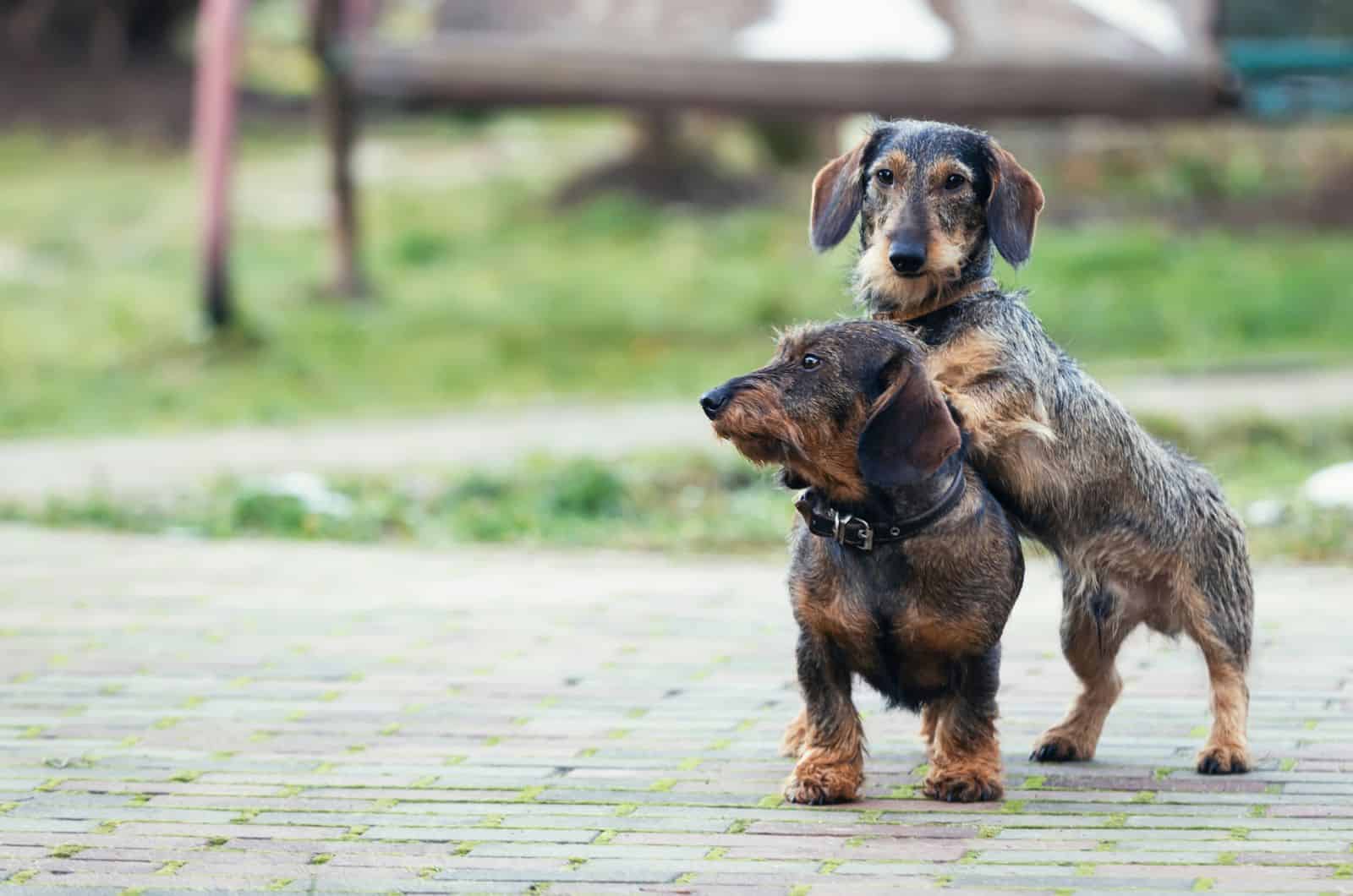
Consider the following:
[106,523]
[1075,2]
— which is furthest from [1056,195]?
[106,523]

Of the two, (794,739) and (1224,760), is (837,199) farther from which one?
(1224,760)

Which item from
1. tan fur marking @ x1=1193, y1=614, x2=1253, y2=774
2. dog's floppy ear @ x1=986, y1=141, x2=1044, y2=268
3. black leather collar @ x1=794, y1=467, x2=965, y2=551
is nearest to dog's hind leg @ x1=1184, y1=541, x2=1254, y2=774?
tan fur marking @ x1=1193, y1=614, x2=1253, y2=774

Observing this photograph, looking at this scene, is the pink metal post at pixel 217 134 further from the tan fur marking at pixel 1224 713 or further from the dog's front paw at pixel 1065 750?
the tan fur marking at pixel 1224 713

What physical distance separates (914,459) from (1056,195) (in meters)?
18.5

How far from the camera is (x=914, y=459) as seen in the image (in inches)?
186

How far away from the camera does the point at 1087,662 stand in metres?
5.49

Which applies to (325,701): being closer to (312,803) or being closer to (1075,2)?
(312,803)

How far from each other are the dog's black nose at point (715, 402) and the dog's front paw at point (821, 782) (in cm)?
90

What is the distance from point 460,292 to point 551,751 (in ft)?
46.0

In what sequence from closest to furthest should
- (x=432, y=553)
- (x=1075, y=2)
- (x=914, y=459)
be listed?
(x=914, y=459) → (x=432, y=553) → (x=1075, y=2)

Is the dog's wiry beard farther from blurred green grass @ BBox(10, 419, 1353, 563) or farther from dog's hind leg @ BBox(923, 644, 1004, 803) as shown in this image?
blurred green grass @ BBox(10, 419, 1353, 563)

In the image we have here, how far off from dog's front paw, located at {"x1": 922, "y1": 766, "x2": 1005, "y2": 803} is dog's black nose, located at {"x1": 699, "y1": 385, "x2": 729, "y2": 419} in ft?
3.47

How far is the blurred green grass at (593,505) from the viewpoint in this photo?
31.1ft

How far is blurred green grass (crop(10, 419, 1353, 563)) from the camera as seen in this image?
9469 millimetres
